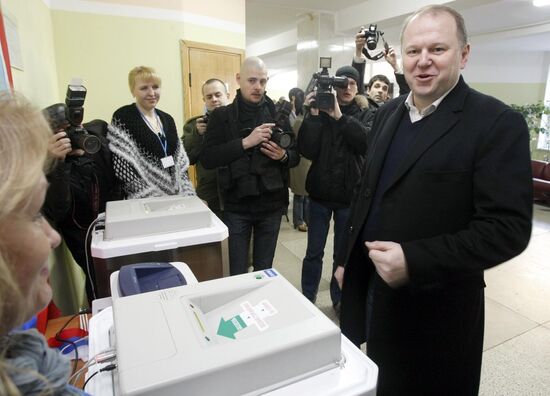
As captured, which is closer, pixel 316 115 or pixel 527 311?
pixel 316 115

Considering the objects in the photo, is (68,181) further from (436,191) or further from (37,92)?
(436,191)

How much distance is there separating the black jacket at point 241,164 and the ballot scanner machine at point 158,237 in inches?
11.7

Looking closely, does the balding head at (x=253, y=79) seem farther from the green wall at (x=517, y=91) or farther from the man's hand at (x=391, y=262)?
the green wall at (x=517, y=91)

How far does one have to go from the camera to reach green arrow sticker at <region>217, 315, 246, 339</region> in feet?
2.49

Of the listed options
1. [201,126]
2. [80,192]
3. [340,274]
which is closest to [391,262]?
[340,274]

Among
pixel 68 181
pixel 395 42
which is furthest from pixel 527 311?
pixel 395 42

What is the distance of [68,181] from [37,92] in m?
0.88

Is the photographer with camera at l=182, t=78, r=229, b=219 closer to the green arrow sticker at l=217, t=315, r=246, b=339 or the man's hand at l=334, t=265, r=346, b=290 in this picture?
the man's hand at l=334, t=265, r=346, b=290

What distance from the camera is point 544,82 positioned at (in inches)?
282

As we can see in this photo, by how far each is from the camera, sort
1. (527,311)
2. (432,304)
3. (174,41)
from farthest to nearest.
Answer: (174,41) < (527,311) < (432,304)

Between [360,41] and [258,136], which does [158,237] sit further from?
[360,41]

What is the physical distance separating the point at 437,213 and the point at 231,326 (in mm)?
599

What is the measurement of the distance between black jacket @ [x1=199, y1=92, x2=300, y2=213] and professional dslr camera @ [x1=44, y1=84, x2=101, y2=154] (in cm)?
55

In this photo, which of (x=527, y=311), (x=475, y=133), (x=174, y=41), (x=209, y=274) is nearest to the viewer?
(x=475, y=133)
